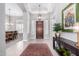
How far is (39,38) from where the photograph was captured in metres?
5.92

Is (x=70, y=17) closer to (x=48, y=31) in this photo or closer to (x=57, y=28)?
(x=57, y=28)

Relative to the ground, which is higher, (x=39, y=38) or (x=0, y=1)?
(x=0, y=1)

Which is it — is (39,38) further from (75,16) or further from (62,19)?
(75,16)

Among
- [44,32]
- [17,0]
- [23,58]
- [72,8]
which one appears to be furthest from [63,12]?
[23,58]

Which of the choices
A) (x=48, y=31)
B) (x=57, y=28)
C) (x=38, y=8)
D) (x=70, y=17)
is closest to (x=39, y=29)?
(x=48, y=31)

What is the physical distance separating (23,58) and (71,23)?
5.33ft

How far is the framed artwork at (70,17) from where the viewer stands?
12.0 feet

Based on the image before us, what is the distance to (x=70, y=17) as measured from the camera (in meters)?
3.98

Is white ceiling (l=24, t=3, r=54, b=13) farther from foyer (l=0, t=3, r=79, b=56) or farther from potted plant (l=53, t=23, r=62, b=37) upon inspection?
potted plant (l=53, t=23, r=62, b=37)

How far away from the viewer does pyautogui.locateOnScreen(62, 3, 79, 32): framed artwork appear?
12.0 feet

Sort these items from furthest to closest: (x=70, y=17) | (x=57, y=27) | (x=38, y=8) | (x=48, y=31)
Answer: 1. (x=38, y=8)
2. (x=48, y=31)
3. (x=57, y=27)
4. (x=70, y=17)

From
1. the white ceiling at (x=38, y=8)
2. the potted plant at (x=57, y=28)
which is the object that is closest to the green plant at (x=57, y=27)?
the potted plant at (x=57, y=28)

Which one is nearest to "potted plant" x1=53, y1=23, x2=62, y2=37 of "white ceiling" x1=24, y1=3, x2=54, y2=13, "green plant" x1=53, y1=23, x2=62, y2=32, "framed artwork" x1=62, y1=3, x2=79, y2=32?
"green plant" x1=53, y1=23, x2=62, y2=32

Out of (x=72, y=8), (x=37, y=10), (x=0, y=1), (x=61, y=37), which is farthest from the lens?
(x=37, y=10)
